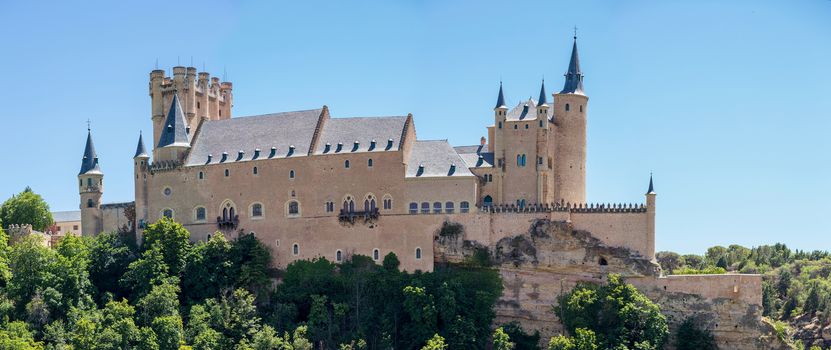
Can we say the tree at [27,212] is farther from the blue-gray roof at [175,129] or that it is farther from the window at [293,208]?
the window at [293,208]

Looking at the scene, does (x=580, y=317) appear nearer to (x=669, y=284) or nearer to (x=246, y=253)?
(x=669, y=284)

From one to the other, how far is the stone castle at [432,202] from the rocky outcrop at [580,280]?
0.23ft

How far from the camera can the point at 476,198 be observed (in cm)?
9769

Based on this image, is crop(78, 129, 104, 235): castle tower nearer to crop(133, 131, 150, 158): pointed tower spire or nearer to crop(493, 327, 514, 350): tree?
crop(133, 131, 150, 158): pointed tower spire

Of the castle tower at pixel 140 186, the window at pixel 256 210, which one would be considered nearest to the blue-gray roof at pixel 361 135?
the window at pixel 256 210

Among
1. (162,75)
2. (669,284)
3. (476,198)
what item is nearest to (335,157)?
(476,198)

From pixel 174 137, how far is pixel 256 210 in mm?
10113

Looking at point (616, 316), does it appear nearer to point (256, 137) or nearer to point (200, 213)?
point (256, 137)

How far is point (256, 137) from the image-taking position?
106 m

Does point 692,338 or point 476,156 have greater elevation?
point 476,156

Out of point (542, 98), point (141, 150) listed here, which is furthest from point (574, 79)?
point (141, 150)

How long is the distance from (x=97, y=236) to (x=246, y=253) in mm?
13671

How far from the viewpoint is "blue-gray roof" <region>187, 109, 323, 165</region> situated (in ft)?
339

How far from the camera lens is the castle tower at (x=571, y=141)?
99188 mm
